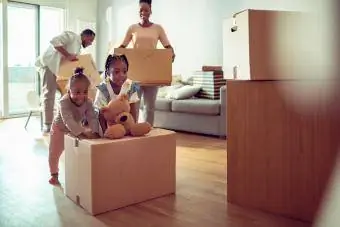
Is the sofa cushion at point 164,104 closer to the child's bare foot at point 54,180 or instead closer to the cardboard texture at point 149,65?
the cardboard texture at point 149,65

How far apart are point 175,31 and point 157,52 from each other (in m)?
2.87

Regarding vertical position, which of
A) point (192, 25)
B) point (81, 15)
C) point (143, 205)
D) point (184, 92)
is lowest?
point (143, 205)

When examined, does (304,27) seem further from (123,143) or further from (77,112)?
(77,112)

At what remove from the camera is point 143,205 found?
6.67ft

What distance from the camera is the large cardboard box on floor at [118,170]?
190 centimetres

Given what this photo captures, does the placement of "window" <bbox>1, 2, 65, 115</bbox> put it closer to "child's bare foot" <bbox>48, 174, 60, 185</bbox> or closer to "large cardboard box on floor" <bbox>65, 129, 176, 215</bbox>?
"child's bare foot" <bbox>48, 174, 60, 185</bbox>

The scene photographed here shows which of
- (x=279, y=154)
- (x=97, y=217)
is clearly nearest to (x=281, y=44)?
(x=279, y=154)

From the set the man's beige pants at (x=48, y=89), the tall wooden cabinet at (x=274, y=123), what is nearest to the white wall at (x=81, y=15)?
the man's beige pants at (x=48, y=89)

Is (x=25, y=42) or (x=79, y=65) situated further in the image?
(x=25, y=42)

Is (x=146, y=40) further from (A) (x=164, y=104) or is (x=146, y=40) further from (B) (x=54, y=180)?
(B) (x=54, y=180)

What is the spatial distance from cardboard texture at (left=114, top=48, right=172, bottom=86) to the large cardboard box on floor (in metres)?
0.98

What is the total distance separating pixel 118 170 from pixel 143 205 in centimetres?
24

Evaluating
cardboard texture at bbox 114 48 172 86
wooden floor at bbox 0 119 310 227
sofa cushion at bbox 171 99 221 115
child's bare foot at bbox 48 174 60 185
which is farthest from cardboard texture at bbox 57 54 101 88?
child's bare foot at bbox 48 174 60 185

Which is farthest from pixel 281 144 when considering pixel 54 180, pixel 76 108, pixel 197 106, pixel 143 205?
pixel 197 106
